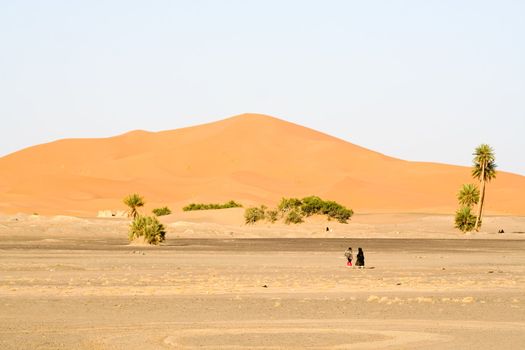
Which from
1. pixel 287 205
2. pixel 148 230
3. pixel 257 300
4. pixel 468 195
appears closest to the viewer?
pixel 257 300

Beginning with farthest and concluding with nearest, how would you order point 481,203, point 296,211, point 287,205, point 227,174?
1. point 227,174
2. point 287,205
3. point 296,211
4. point 481,203

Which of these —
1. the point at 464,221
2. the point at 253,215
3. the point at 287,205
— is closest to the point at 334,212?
the point at 287,205

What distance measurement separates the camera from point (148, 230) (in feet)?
182

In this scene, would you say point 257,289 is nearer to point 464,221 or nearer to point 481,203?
point 464,221

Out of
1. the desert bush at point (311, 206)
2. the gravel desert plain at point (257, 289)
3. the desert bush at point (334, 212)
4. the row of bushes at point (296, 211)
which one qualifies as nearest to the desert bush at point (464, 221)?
the gravel desert plain at point (257, 289)

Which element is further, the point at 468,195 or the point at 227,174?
the point at 227,174

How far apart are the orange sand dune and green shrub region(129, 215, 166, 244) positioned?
225 ft

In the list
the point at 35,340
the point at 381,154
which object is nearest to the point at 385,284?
the point at 35,340

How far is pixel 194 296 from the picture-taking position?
23.9 meters

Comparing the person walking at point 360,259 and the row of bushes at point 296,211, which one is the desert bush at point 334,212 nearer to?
the row of bushes at point 296,211

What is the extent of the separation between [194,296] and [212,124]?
175447mm

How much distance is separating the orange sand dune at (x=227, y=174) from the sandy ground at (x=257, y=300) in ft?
286

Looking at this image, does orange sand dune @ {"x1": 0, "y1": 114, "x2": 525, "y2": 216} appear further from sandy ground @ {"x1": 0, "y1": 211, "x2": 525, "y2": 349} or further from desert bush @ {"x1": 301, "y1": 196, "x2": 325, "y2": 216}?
sandy ground @ {"x1": 0, "y1": 211, "x2": 525, "y2": 349}

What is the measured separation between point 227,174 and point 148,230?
10242cm
